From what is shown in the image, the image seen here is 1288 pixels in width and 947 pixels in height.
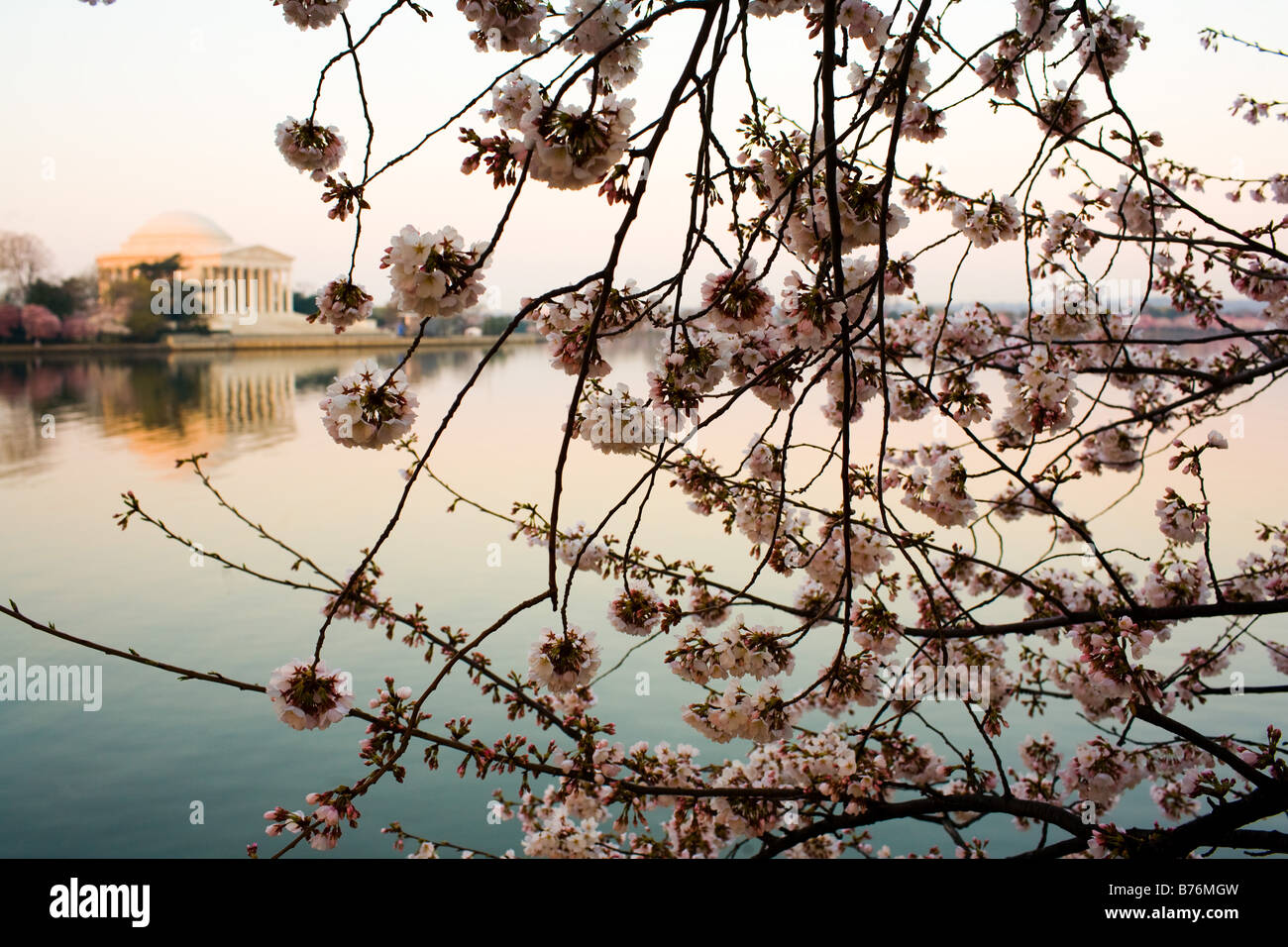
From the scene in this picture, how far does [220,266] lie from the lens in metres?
62.1

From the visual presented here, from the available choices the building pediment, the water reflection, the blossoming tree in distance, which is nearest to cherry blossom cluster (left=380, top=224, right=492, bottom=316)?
the blossoming tree in distance

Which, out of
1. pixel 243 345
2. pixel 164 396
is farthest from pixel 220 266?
pixel 164 396

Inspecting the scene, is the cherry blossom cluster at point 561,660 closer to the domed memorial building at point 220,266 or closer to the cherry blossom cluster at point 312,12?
the cherry blossom cluster at point 312,12

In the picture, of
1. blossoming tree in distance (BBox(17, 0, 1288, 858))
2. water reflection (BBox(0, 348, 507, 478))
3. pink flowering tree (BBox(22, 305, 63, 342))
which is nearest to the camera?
blossoming tree in distance (BBox(17, 0, 1288, 858))

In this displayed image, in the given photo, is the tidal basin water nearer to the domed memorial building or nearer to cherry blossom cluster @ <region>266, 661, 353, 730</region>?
cherry blossom cluster @ <region>266, 661, 353, 730</region>

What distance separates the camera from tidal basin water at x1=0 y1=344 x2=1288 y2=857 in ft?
19.1

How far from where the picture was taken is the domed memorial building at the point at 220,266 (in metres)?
59.5

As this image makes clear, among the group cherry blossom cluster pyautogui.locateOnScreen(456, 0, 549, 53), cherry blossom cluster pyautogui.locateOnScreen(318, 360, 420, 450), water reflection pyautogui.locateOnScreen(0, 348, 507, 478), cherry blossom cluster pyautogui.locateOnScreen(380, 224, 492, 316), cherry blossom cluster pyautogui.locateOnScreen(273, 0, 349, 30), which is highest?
water reflection pyautogui.locateOnScreen(0, 348, 507, 478)

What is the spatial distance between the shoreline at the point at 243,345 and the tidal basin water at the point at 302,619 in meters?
26.2

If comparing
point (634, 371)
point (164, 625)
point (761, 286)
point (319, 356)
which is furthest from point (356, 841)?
point (319, 356)

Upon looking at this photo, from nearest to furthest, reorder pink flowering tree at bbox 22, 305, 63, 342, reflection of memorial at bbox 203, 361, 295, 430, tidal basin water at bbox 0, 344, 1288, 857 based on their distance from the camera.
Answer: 1. tidal basin water at bbox 0, 344, 1288, 857
2. reflection of memorial at bbox 203, 361, 295, 430
3. pink flowering tree at bbox 22, 305, 63, 342

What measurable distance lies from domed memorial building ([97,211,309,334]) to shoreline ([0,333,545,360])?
1418mm

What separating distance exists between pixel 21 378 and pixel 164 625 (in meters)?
34.4
